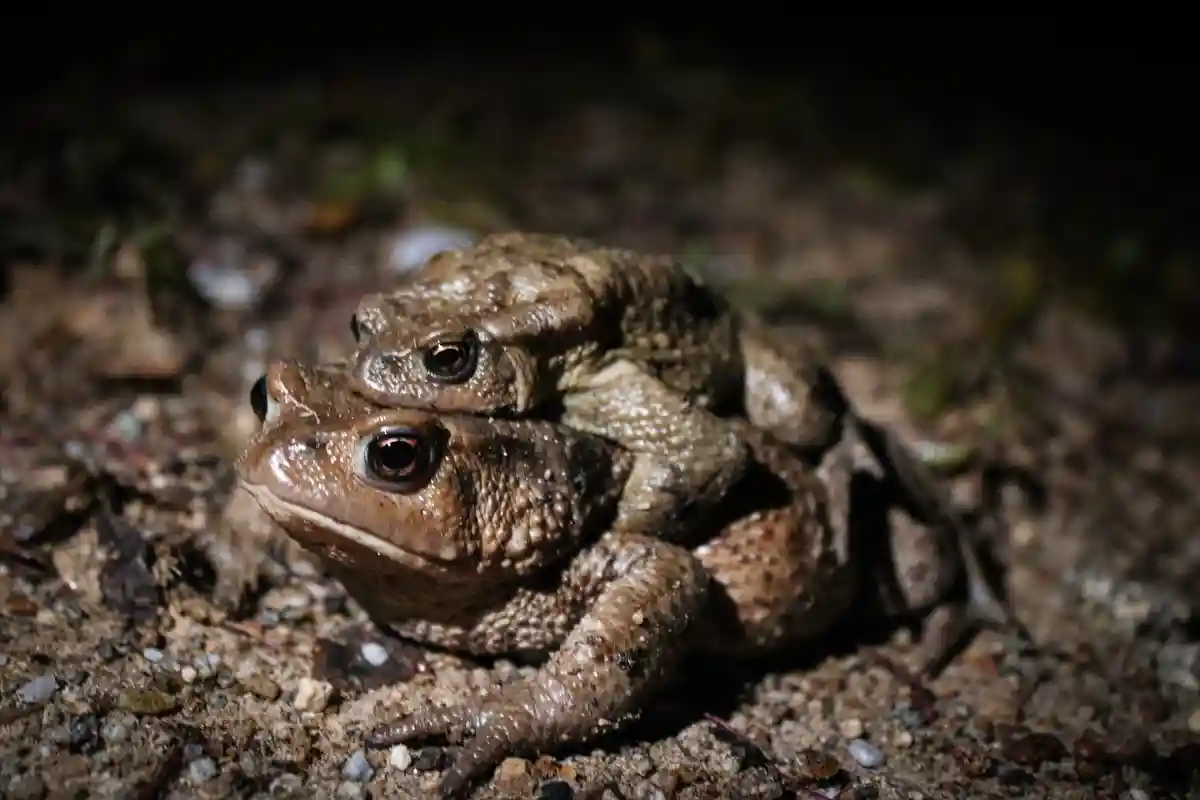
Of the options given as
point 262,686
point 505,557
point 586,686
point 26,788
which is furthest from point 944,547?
point 26,788

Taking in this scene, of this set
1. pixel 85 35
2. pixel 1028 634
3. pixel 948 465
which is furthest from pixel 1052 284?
pixel 85 35

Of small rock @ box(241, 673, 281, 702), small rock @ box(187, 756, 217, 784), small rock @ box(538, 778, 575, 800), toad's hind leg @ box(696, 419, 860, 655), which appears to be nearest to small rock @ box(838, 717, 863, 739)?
toad's hind leg @ box(696, 419, 860, 655)

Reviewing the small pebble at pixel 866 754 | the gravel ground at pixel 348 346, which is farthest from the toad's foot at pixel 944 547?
the small pebble at pixel 866 754

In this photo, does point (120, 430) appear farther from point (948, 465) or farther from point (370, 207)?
point (948, 465)

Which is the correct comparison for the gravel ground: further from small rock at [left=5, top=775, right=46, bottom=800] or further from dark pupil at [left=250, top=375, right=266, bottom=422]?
dark pupil at [left=250, top=375, right=266, bottom=422]

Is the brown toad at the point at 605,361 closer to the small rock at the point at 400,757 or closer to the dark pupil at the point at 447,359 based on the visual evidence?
the dark pupil at the point at 447,359
